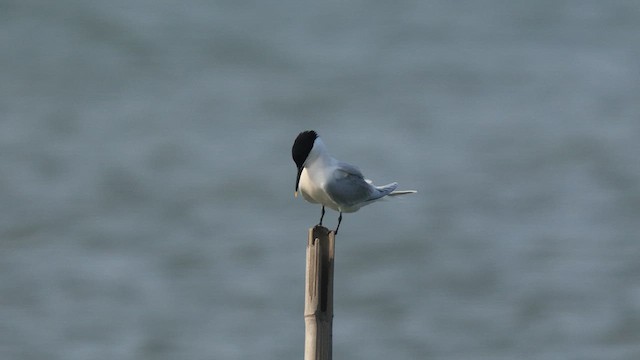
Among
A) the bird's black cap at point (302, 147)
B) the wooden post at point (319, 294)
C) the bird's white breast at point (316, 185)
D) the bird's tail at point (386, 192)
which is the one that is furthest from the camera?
the bird's tail at point (386, 192)

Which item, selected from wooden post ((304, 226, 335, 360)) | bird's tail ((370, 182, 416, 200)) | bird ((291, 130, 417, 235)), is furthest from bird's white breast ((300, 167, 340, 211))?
wooden post ((304, 226, 335, 360))

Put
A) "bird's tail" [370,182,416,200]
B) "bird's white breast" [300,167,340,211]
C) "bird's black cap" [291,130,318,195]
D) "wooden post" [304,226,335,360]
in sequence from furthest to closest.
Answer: "bird's tail" [370,182,416,200] < "bird's white breast" [300,167,340,211] < "bird's black cap" [291,130,318,195] < "wooden post" [304,226,335,360]

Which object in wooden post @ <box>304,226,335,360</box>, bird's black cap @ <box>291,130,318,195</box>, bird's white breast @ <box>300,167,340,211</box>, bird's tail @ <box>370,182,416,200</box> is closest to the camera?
wooden post @ <box>304,226,335,360</box>

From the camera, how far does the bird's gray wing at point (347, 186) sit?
6832 mm

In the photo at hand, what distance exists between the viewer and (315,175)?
6.84m

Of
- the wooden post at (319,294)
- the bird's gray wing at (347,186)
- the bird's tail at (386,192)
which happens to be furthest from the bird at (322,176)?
the wooden post at (319,294)

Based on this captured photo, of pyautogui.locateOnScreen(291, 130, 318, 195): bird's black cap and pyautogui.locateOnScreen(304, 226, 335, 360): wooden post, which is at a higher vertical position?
pyautogui.locateOnScreen(291, 130, 318, 195): bird's black cap

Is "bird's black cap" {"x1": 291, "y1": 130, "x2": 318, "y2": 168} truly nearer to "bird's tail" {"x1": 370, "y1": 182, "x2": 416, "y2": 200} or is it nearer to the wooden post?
"bird's tail" {"x1": 370, "y1": 182, "x2": 416, "y2": 200}

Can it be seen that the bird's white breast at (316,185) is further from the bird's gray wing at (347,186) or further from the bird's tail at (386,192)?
the bird's tail at (386,192)

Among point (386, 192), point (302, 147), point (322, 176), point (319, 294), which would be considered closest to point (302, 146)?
point (302, 147)

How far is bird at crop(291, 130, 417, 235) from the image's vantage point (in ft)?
22.2

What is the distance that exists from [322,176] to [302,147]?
23 centimetres

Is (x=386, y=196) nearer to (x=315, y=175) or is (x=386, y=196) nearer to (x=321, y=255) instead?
(x=315, y=175)

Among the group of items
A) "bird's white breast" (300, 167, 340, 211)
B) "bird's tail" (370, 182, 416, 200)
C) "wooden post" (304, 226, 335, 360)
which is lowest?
"wooden post" (304, 226, 335, 360)
